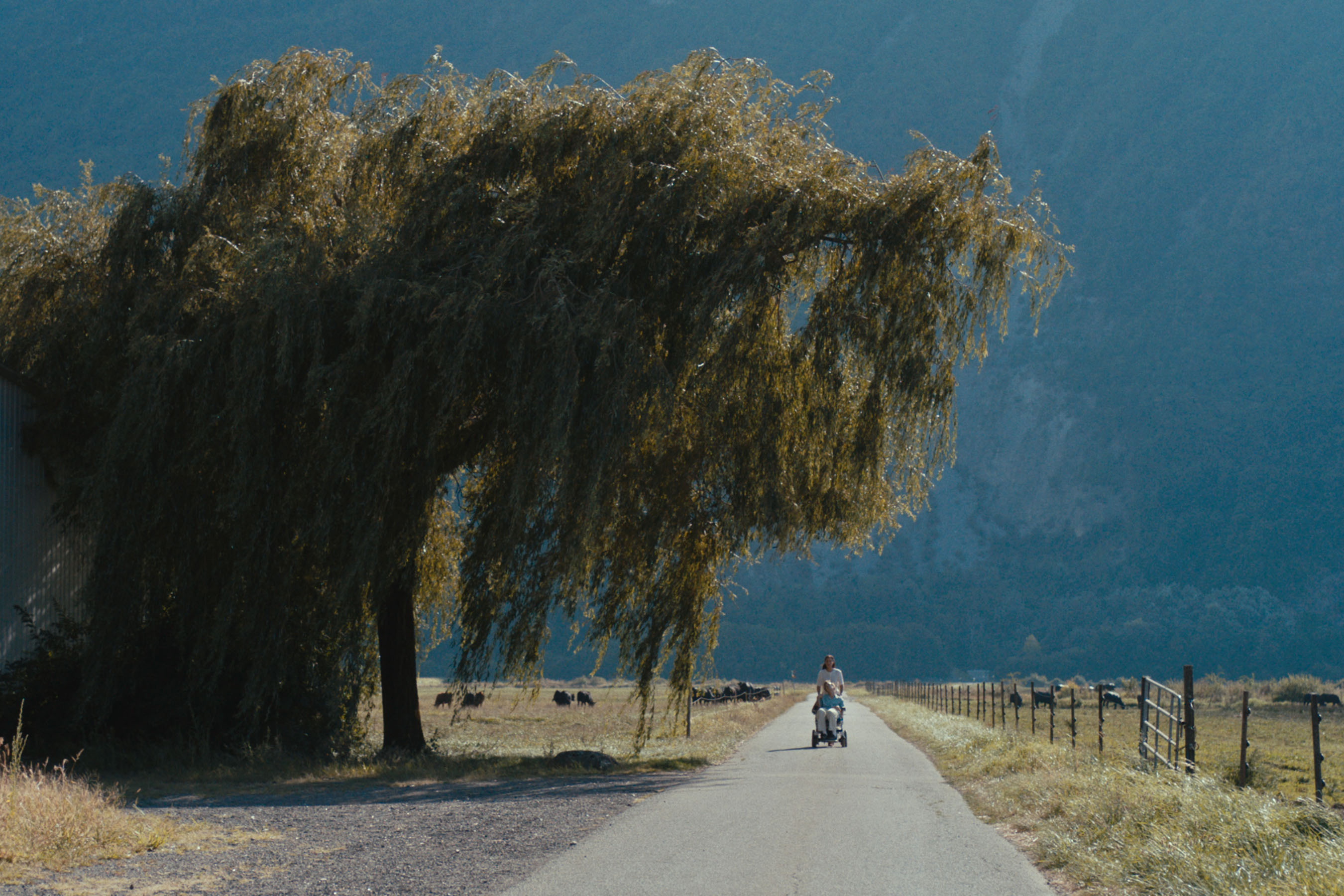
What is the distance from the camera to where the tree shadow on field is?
11539mm

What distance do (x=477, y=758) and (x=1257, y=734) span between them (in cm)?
2408

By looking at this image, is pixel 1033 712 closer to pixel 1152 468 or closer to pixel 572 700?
pixel 572 700

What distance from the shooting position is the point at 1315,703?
12109 millimetres

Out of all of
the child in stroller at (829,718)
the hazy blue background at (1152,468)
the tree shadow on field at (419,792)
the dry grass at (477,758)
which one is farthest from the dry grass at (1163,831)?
the hazy blue background at (1152,468)

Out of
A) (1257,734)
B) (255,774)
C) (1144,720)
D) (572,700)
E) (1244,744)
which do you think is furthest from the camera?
(572,700)

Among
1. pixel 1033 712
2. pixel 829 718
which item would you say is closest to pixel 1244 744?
pixel 1033 712

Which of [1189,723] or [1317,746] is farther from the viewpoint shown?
[1189,723]

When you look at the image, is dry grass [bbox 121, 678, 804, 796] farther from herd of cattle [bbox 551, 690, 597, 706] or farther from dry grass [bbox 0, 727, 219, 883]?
herd of cattle [bbox 551, 690, 597, 706]

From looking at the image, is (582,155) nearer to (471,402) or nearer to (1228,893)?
(471,402)

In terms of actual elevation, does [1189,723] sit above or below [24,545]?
below

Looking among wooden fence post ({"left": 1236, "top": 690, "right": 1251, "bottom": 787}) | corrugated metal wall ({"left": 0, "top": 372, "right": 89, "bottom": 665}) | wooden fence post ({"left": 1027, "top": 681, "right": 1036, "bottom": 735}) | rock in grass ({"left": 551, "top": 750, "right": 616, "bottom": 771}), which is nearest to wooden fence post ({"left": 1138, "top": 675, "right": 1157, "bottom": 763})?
wooden fence post ({"left": 1236, "top": 690, "right": 1251, "bottom": 787})

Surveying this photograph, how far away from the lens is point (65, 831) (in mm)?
7914

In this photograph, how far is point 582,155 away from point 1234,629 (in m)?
134

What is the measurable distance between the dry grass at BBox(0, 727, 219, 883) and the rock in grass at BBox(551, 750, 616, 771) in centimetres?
738
